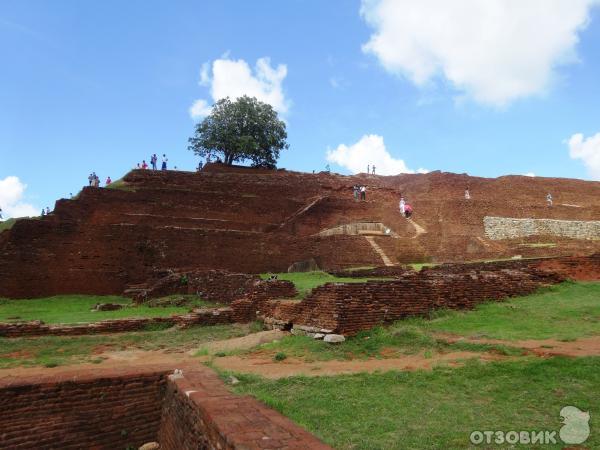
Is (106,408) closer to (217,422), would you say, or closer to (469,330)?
(217,422)

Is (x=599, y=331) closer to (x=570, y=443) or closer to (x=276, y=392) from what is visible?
(x=570, y=443)

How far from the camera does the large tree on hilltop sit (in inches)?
1380

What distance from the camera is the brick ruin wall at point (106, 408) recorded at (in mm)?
4870

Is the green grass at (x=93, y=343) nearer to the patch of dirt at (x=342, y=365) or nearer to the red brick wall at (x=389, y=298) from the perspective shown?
the red brick wall at (x=389, y=298)

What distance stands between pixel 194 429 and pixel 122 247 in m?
16.5

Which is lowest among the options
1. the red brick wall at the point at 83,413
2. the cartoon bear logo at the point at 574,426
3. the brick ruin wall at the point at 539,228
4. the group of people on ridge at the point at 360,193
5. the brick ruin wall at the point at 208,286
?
the red brick wall at the point at 83,413

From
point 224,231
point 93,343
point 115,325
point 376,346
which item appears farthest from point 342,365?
point 224,231

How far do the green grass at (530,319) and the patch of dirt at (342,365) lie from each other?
4.24 feet

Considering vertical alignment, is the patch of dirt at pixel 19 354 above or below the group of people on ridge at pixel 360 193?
below

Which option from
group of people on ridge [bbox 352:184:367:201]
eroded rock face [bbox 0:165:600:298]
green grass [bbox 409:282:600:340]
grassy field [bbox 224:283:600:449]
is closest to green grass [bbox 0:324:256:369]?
grassy field [bbox 224:283:600:449]

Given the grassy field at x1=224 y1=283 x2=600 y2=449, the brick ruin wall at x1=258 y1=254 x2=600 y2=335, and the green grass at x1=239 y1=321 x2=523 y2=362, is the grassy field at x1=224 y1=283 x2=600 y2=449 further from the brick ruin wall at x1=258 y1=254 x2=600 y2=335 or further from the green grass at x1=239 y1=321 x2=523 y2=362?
the brick ruin wall at x1=258 y1=254 x2=600 y2=335

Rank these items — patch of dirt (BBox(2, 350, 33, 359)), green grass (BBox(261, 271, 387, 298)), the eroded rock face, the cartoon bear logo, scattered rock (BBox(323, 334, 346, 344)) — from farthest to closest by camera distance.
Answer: the eroded rock face
green grass (BBox(261, 271, 387, 298))
patch of dirt (BBox(2, 350, 33, 359))
scattered rock (BBox(323, 334, 346, 344))
the cartoon bear logo

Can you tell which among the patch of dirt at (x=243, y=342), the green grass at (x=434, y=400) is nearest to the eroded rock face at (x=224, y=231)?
the patch of dirt at (x=243, y=342)

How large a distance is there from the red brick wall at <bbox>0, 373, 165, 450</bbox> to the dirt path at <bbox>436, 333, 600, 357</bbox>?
13.8ft
